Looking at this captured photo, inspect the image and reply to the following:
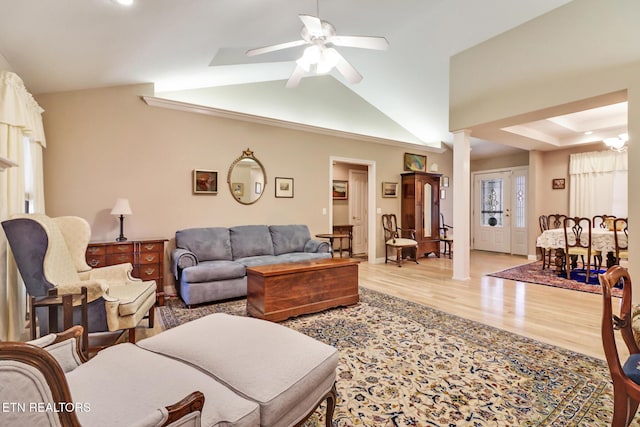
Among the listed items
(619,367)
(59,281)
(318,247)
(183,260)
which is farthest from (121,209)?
(619,367)

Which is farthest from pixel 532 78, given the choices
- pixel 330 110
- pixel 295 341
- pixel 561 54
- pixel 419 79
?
pixel 295 341

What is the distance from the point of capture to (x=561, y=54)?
3.67 m

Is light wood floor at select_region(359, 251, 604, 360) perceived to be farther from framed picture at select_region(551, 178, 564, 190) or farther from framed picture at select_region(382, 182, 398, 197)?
framed picture at select_region(551, 178, 564, 190)

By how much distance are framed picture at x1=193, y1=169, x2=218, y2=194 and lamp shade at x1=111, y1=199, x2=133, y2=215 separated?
945 mm

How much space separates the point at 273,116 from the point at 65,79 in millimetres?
2757

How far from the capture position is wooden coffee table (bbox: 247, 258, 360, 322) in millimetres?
3018

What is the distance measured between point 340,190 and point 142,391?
6.70m

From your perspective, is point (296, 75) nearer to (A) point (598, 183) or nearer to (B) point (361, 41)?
(B) point (361, 41)

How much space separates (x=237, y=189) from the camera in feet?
16.0

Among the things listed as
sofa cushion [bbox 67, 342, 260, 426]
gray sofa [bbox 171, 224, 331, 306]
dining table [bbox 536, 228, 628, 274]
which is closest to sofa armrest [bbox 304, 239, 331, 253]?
gray sofa [bbox 171, 224, 331, 306]

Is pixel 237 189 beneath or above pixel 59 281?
above

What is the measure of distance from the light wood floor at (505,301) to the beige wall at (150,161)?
2135 millimetres

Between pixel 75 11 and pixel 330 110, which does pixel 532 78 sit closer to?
pixel 330 110

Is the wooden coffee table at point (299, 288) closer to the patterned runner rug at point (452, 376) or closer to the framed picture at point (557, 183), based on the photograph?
the patterned runner rug at point (452, 376)
